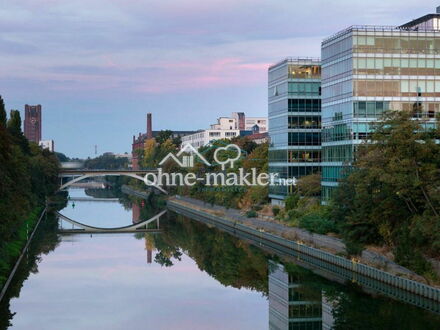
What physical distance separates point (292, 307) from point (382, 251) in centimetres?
883

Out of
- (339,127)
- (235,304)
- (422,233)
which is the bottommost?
(235,304)

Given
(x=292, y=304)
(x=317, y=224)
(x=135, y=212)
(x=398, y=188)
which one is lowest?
(x=292, y=304)

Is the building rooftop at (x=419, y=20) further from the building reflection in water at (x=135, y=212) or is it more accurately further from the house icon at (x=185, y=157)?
the house icon at (x=185, y=157)

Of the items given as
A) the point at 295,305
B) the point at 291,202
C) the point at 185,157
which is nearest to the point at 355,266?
the point at 295,305

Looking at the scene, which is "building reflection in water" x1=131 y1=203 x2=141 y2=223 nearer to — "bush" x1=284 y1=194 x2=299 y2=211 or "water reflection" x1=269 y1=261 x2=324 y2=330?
"bush" x1=284 y1=194 x2=299 y2=211

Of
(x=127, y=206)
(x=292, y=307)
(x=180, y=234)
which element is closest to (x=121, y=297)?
(x=292, y=307)

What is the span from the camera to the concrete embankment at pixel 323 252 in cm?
4152

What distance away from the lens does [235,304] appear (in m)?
43.8

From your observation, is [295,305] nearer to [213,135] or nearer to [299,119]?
[299,119]

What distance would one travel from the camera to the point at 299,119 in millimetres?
80688

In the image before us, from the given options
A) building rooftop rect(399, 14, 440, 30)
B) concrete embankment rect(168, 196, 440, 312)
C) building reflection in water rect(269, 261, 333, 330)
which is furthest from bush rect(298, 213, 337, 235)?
building rooftop rect(399, 14, 440, 30)

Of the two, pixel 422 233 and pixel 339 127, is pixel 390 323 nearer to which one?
pixel 422 233

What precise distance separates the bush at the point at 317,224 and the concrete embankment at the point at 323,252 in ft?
1.88

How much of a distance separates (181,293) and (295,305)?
819cm
